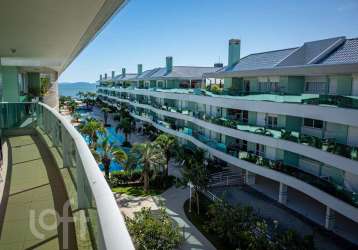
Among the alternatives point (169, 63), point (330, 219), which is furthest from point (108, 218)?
point (169, 63)

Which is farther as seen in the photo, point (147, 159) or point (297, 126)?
point (147, 159)

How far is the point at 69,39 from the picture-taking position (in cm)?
959

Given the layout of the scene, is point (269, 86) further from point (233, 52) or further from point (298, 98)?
point (233, 52)

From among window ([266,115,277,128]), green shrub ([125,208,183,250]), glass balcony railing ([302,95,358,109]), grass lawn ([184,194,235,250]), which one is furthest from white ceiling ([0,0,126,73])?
window ([266,115,277,128])

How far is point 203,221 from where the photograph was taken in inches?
795

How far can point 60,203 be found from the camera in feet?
14.6

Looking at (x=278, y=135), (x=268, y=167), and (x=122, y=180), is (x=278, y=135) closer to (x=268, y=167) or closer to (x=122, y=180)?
(x=268, y=167)

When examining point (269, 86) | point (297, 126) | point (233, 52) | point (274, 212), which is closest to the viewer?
point (274, 212)

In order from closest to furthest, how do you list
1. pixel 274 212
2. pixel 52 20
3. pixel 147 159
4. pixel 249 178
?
pixel 52 20
pixel 274 212
pixel 147 159
pixel 249 178

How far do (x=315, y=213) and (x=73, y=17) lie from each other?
767 inches

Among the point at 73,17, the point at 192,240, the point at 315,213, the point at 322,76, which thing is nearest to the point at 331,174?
the point at 315,213

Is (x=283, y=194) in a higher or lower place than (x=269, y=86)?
lower

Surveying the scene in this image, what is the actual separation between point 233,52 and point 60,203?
1311 inches

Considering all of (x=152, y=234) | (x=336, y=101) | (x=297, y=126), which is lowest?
(x=152, y=234)
